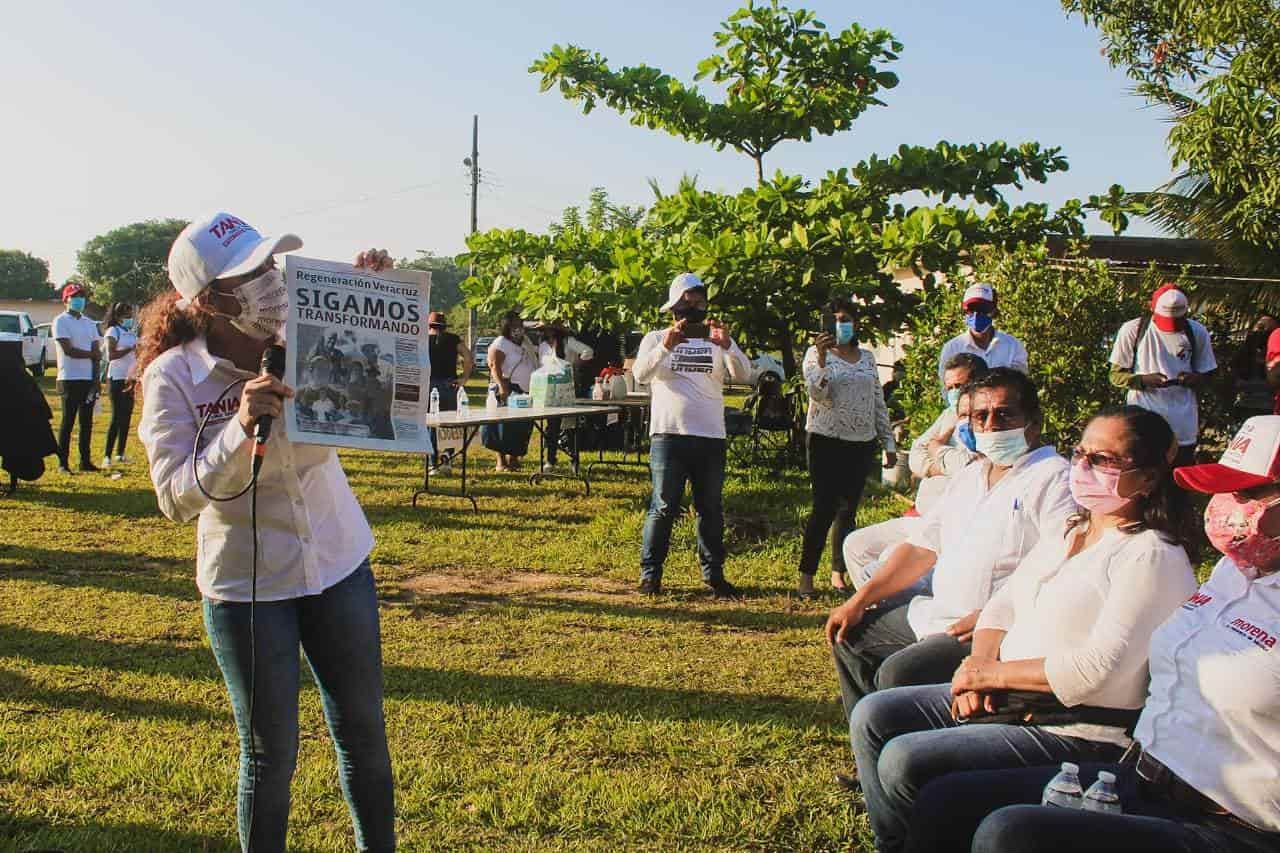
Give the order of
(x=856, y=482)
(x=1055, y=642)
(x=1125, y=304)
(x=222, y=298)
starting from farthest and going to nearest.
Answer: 1. (x=1125, y=304)
2. (x=856, y=482)
3. (x=1055, y=642)
4. (x=222, y=298)

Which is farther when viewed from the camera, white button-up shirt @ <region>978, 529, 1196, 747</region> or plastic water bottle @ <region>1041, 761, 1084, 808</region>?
white button-up shirt @ <region>978, 529, 1196, 747</region>

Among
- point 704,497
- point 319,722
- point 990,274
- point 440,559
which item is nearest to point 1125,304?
point 990,274

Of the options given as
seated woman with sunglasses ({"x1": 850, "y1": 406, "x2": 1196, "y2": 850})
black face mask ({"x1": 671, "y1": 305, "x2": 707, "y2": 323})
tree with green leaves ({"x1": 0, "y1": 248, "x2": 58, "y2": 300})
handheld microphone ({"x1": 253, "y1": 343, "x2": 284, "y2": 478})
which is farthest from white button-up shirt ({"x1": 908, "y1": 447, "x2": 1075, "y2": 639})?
tree with green leaves ({"x1": 0, "y1": 248, "x2": 58, "y2": 300})

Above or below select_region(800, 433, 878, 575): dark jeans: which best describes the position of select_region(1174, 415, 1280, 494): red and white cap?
A: above

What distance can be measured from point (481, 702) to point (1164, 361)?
19.0ft

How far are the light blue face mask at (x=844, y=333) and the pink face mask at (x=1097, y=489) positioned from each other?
14.0 feet

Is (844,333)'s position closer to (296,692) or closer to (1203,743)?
(1203,743)

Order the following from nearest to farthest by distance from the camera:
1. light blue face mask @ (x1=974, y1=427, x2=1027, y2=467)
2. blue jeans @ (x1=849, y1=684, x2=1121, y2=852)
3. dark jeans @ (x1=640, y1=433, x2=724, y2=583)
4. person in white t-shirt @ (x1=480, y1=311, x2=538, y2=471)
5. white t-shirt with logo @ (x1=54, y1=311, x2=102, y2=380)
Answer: blue jeans @ (x1=849, y1=684, x2=1121, y2=852) → light blue face mask @ (x1=974, y1=427, x2=1027, y2=467) → dark jeans @ (x1=640, y1=433, x2=724, y2=583) → white t-shirt with logo @ (x1=54, y1=311, x2=102, y2=380) → person in white t-shirt @ (x1=480, y1=311, x2=538, y2=471)

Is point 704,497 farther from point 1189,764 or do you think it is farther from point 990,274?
point 1189,764

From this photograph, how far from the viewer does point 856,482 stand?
7.63 metres

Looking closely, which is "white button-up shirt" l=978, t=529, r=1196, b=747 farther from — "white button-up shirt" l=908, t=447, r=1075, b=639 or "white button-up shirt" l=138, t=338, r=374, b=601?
"white button-up shirt" l=138, t=338, r=374, b=601

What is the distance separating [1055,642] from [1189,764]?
2.02 ft

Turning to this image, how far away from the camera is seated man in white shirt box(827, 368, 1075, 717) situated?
3982 millimetres

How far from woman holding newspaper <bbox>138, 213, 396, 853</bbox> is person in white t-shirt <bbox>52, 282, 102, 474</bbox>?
1035 centimetres
